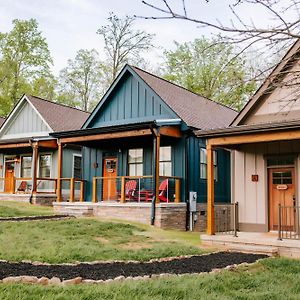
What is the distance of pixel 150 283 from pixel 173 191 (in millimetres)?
10717

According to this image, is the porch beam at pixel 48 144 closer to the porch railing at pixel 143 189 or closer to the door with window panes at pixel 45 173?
the door with window panes at pixel 45 173

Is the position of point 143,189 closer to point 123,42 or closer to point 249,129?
point 249,129

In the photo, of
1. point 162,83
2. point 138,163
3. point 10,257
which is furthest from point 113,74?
point 10,257

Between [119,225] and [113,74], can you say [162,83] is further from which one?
Result: [113,74]

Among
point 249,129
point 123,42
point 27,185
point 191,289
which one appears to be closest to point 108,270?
point 191,289

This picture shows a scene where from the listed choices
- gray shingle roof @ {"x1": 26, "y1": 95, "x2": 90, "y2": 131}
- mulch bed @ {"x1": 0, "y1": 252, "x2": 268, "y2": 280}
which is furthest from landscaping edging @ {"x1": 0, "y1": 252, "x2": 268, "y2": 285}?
gray shingle roof @ {"x1": 26, "y1": 95, "x2": 90, "y2": 131}

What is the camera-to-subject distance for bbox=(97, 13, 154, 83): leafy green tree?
34.8m

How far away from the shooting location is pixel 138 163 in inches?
714

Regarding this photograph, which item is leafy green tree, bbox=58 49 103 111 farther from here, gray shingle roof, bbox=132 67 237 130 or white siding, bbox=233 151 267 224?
white siding, bbox=233 151 267 224

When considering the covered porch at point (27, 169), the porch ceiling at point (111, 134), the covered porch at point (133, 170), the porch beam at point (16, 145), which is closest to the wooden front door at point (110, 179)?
the covered porch at point (133, 170)

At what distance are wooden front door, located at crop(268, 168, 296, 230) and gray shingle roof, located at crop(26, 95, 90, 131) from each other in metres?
12.7

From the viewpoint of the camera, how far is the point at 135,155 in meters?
18.2

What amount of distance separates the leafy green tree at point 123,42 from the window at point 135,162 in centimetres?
1813

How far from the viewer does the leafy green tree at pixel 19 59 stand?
35719 millimetres
